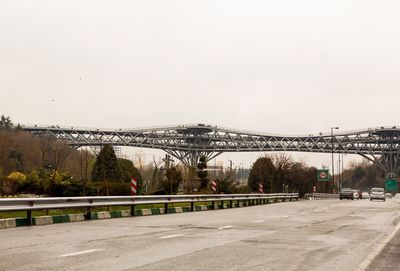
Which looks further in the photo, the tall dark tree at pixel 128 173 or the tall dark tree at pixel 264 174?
the tall dark tree at pixel 264 174

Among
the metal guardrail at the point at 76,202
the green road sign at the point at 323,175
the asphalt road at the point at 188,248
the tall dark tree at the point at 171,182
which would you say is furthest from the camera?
the green road sign at the point at 323,175

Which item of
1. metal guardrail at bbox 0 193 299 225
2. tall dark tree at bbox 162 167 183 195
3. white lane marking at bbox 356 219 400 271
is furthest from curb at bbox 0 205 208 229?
tall dark tree at bbox 162 167 183 195

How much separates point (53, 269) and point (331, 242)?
7.55 meters

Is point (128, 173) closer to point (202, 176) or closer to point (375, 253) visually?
point (202, 176)

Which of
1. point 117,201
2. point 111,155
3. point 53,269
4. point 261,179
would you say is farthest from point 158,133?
point 53,269

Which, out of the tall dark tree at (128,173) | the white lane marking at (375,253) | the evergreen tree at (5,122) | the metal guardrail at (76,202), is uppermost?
the evergreen tree at (5,122)

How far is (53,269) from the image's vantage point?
28.2 feet

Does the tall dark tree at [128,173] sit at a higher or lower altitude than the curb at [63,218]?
higher

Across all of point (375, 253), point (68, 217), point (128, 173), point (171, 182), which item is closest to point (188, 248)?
point (375, 253)

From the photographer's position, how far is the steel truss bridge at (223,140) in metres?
150

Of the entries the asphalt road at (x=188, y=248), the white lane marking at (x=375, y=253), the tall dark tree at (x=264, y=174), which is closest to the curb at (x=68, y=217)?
the asphalt road at (x=188, y=248)

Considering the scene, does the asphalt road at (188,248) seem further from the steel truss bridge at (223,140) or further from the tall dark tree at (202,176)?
the steel truss bridge at (223,140)

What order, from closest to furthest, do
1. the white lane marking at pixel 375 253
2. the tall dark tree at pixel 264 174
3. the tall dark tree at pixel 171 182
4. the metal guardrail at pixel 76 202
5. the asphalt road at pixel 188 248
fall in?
the asphalt road at pixel 188 248, the white lane marking at pixel 375 253, the metal guardrail at pixel 76 202, the tall dark tree at pixel 171 182, the tall dark tree at pixel 264 174

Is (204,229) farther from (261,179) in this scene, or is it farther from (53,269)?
(261,179)
